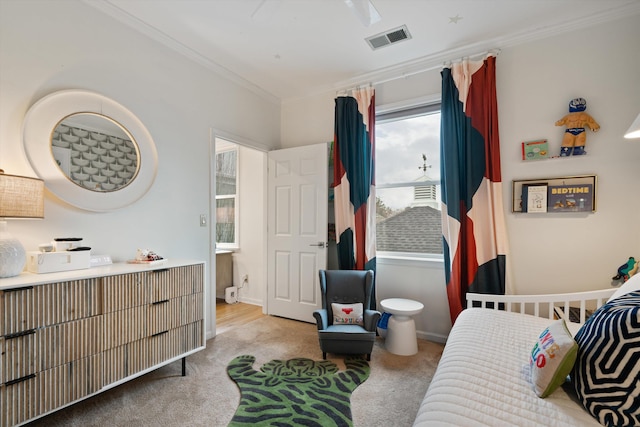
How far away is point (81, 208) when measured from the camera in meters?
2.11

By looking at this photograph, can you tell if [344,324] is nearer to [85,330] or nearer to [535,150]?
[85,330]

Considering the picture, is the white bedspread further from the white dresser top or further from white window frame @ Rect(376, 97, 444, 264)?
the white dresser top

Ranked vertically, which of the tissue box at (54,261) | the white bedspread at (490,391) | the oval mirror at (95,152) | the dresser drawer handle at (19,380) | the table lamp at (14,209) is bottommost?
the dresser drawer handle at (19,380)

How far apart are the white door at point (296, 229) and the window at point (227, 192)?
102 centimetres

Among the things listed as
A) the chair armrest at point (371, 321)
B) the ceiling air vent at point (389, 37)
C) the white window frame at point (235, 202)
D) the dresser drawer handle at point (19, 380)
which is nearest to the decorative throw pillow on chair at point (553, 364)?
the chair armrest at point (371, 321)

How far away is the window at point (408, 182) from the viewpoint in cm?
311

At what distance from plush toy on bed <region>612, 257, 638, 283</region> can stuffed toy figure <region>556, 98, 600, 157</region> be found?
88cm

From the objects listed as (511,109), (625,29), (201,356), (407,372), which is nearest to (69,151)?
(201,356)

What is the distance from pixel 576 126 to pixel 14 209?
12.6 ft

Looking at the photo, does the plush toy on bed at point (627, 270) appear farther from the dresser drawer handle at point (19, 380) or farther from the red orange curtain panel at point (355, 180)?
the dresser drawer handle at point (19, 380)

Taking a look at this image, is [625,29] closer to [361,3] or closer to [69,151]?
[361,3]

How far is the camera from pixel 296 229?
3.61m

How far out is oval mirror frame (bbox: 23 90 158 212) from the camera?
1.89 metres

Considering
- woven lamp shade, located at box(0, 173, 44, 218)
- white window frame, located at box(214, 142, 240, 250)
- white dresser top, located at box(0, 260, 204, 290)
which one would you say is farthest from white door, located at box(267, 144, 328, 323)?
woven lamp shade, located at box(0, 173, 44, 218)
